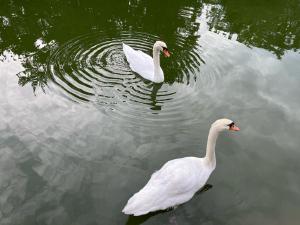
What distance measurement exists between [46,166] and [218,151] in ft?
12.8

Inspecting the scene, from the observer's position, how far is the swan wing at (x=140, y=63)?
35.0 feet

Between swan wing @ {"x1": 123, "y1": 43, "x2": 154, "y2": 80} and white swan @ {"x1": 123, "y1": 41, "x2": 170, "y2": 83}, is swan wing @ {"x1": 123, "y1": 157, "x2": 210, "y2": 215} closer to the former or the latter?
white swan @ {"x1": 123, "y1": 41, "x2": 170, "y2": 83}

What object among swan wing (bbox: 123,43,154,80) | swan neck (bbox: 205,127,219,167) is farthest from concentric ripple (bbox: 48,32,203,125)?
swan neck (bbox: 205,127,219,167)

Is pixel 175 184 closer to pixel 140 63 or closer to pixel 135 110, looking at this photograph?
pixel 135 110

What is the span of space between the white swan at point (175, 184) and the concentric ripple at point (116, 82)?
213 cm

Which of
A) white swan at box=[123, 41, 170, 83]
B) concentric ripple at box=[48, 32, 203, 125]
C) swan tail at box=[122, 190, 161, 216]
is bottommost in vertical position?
swan tail at box=[122, 190, 161, 216]

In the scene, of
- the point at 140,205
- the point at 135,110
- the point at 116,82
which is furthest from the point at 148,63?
the point at 140,205

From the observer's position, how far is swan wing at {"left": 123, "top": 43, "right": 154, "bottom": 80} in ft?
35.0

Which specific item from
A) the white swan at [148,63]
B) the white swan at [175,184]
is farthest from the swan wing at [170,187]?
the white swan at [148,63]

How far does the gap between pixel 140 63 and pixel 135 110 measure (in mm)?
2076

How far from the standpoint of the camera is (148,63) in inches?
429

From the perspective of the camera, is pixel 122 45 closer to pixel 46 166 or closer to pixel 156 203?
pixel 46 166

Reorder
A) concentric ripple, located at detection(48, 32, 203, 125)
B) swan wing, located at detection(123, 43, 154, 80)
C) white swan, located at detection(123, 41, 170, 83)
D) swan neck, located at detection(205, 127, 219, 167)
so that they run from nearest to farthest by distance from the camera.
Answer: swan neck, located at detection(205, 127, 219, 167), concentric ripple, located at detection(48, 32, 203, 125), white swan, located at detection(123, 41, 170, 83), swan wing, located at detection(123, 43, 154, 80)

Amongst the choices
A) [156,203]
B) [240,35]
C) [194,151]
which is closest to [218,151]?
[194,151]
